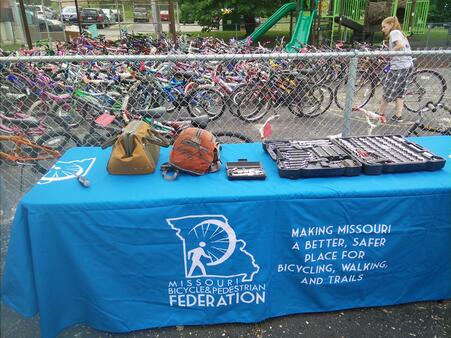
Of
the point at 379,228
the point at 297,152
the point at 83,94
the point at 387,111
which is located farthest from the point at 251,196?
the point at 387,111

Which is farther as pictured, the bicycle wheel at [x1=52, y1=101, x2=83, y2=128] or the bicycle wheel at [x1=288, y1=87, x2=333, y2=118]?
the bicycle wheel at [x1=288, y1=87, x2=333, y2=118]

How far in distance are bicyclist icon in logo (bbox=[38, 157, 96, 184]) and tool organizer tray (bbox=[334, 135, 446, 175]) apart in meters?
1.81

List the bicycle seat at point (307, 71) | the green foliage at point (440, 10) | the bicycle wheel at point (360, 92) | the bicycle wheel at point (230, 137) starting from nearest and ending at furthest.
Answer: the bicycle wheel at point (230, 137), the bicycle seat at point (307, 71), the bicycle wheel at point (360, 92), the green foliage at point (440, 10)

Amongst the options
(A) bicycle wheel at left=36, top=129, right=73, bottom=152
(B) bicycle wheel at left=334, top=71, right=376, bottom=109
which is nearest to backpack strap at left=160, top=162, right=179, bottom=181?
(A) bicycle wheel at left=36, top=129, right=73, bottom=152

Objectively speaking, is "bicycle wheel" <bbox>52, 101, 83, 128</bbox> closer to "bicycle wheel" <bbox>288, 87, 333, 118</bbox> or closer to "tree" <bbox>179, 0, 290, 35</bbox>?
"bicycle wheel" <bbox>288, 87, 333, 118</bbox>

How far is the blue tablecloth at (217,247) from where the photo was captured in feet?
6.84

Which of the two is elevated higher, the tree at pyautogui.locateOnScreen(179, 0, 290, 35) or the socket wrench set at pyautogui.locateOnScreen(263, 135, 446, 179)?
the tree at pyautogui.locateOnScreen(179, 0, 290, 35)

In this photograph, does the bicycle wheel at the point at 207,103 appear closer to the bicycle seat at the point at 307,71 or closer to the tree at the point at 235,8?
the bicycle seat at the point at 307,71

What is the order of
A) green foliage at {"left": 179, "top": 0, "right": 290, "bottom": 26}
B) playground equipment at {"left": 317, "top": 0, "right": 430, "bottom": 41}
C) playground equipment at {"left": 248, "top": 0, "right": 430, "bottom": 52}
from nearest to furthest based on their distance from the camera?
playground equipment at {"left": 248, "top": 0, "right": 430, "bottom": 52} → playground equipment at {"left": 317, "top": 0, "right": 430, "bottom": 41} → green foliage at {"left": 179, "top": 0, "right": 290, "bottom": 26}

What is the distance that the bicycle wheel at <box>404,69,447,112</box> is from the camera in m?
7.20

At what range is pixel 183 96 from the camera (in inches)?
252

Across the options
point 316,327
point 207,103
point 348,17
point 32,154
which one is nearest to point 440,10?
point 348,17

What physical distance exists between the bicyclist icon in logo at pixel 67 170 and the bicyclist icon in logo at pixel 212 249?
782 mm

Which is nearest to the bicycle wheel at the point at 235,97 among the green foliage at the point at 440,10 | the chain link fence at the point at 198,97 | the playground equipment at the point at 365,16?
the chain link fence at the point at 198,97
